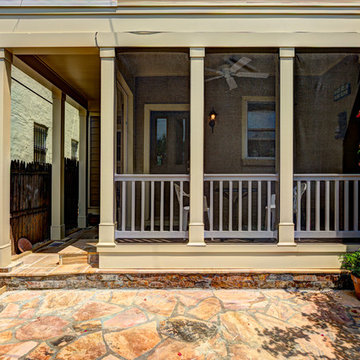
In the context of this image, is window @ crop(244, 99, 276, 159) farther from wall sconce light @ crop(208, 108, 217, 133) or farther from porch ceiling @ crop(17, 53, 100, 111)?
porch ceiling @ crop(17, 53, 100, 111)

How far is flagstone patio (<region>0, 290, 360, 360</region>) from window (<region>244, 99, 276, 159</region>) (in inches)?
122

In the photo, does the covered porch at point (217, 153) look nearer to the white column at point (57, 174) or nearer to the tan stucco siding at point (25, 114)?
the white column at point (57, 174)

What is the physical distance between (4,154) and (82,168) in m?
2.50

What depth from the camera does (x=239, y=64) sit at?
4.48 m

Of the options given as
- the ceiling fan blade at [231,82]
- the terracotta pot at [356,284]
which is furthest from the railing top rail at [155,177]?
the ceiling fan blade at [231,82]

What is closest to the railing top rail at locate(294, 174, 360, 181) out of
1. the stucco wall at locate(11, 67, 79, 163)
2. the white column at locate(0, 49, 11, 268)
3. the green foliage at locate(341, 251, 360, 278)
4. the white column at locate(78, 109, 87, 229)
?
the green foliage at locate(341, 251, 360, 278)

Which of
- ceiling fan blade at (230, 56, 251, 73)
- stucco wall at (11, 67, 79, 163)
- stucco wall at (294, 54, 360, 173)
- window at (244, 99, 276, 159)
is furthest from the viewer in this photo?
stucco wall at (11, 67, 79, 163)

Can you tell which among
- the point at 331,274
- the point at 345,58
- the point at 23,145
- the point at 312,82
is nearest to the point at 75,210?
the point at 23,145

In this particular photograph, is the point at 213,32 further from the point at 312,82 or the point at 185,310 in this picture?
the point at 185,310

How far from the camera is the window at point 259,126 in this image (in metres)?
5.51

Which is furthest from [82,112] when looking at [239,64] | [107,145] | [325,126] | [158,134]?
[325,126]

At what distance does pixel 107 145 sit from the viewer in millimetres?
3279

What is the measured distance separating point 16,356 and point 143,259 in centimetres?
155

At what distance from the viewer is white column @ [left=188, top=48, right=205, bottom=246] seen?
10.8 ft
